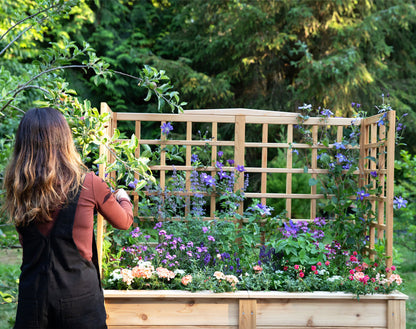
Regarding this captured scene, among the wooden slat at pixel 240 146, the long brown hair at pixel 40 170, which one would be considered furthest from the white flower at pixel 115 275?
the long brown hair at pixel 40 170

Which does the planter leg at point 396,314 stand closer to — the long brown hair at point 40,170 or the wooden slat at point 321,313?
the wooden slat at point 321,313

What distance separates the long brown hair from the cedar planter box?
1.28 m

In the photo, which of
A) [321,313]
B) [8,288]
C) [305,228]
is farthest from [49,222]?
[305,228]

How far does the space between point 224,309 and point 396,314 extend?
110cm

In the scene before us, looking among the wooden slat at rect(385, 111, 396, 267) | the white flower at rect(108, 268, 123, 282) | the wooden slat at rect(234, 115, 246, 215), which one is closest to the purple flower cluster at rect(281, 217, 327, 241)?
the wooden slat at rect(234, 115, 246, 215)

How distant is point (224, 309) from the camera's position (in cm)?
286

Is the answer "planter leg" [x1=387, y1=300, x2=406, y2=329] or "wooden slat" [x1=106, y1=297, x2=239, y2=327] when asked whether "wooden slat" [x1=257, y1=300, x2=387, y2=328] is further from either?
"wooden slat" [x1=106, y1=297, x2=239, y2=327]

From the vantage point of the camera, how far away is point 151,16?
9773mm

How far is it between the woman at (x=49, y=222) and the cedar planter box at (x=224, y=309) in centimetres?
112

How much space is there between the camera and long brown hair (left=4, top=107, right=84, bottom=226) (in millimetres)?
1686

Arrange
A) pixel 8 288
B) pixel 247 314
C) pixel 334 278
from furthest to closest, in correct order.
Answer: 1. pixel 8 288
2. pixel 334 278
3. pixel 247 314

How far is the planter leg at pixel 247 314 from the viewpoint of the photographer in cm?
284

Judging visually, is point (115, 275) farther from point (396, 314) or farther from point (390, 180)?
point (390, 180)

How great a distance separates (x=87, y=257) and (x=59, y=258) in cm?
11
